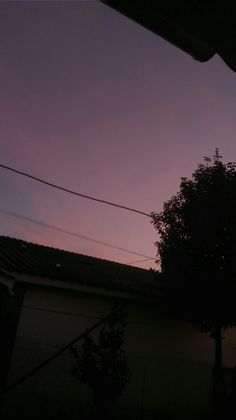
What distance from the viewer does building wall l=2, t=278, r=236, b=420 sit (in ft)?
32.6

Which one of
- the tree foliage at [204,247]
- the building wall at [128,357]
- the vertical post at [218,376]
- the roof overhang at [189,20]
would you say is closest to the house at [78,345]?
the building wall at [128,357]

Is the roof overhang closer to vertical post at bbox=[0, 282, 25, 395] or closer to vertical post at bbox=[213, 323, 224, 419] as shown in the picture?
vertical post at bbox=[0, 282, 25, 395]

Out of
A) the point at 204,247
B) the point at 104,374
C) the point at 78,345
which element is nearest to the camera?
the point at 104,374

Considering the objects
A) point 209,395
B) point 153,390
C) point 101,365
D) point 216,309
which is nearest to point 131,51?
point 101,365

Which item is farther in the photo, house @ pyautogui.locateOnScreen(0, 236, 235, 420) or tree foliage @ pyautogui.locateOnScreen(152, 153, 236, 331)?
tree foliage @ pyautogui.locateOnScreen(152, 153, 236, 331)

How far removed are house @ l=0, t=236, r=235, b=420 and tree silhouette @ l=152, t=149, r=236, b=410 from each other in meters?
0.99

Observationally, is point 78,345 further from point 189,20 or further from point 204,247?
point 189,20

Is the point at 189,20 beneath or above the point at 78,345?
above

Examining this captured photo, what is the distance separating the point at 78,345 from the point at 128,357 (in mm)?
1474

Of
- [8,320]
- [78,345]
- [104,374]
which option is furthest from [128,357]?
[8,320]

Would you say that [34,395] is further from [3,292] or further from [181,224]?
[181,224]

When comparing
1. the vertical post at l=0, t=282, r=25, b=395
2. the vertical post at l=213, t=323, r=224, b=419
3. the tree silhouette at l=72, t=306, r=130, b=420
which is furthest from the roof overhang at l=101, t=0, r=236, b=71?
the vertical post at l=213, t=323, r=224, b=419

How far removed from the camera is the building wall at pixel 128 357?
9.93 m

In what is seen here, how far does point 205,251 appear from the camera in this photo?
12547 millimetres
